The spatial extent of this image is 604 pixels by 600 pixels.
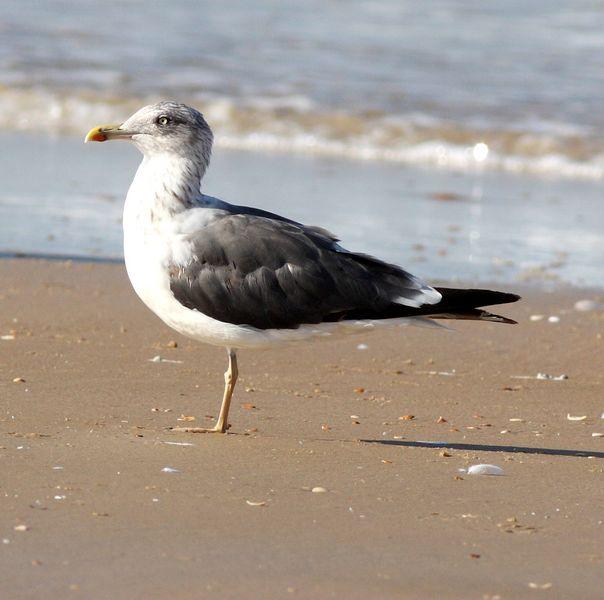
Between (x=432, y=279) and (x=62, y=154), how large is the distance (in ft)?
16.8

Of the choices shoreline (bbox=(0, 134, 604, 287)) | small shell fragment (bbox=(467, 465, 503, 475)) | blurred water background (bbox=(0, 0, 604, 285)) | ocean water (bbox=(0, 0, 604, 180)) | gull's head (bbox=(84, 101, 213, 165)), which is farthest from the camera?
ocean water (bbox=(0, 0, 604, 180))

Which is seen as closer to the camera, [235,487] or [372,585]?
[372,585]

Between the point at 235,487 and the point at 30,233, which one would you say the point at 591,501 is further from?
the point at 30,233

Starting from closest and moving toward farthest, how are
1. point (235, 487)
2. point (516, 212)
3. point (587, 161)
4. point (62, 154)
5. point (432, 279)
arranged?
point (235, 487), point (432, 279), point (516, 212), point (62, 154), point (587, 161)

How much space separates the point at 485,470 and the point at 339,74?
42.4 feet

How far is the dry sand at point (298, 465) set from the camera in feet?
11.3

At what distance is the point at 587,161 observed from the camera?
13328mm

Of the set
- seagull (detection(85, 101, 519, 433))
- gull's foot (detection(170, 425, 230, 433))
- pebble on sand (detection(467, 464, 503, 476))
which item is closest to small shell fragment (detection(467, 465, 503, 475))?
pebble on sand (detection(467, 464, 503, 476))

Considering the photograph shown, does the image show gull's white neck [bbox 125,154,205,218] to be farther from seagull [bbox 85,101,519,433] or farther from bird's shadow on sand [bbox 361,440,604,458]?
bird's shadow on sand [bbox 361,440,604,458]

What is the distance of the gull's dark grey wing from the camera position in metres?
4.84

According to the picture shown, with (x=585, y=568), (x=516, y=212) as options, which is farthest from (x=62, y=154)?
(x=585, y=568)

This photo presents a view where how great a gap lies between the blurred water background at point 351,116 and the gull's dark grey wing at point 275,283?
3.40 metres

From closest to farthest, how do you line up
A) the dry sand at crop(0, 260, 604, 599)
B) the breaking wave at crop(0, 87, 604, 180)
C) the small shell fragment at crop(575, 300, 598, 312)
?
1. the dry sand at crop(0, 260, 604, 599)
2. the small shell fragment at crop(575, 300, 598, 312)
3. the breaking wave at crop(0, 87, 604, 180)

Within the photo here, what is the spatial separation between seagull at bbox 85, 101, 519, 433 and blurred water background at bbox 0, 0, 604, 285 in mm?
3389
